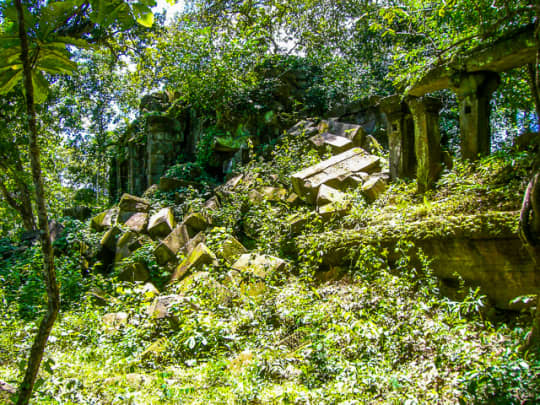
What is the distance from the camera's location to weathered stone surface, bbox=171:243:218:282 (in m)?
5.77

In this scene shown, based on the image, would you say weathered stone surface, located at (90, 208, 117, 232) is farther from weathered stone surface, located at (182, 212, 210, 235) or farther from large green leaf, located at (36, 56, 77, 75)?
large green leaf, located at (36, 56, 77, 75)

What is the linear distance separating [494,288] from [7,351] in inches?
200

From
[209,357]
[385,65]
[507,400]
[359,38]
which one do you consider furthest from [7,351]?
[359,38]

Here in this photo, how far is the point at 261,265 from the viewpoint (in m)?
5.23

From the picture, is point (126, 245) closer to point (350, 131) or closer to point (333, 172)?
point (333, 172)

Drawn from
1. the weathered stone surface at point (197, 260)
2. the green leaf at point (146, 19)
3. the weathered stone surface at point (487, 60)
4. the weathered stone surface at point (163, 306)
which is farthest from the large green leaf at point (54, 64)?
the weathered stone surface at point (487, 60)

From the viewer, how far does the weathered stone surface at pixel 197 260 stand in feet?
18.9

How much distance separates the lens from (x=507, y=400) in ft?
7.61

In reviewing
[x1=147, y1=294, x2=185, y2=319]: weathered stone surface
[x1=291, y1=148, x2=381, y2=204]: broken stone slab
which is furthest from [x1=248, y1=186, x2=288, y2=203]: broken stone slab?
[x1=147, y1=294, x2=185, y2=319]: weathered stone surface

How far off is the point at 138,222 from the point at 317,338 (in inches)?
225

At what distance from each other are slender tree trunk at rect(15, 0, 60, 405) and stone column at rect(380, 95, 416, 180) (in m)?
5.96

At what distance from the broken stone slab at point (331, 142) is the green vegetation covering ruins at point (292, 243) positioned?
7 centimetres

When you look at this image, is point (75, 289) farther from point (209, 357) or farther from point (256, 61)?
point (256, 61)

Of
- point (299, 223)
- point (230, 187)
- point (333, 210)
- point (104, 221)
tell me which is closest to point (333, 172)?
point (333, 210)
